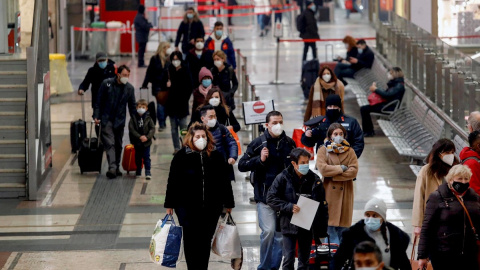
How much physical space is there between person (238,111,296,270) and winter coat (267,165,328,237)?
1.53 feet

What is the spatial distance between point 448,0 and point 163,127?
755cm

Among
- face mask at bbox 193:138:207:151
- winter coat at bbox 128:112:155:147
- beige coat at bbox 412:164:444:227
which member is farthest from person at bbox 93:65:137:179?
beige coat at bbox 412:164:444:227

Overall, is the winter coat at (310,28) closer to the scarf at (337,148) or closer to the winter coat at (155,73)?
the winter coat at (155,73)

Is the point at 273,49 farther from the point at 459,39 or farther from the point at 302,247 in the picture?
the point at 302,247

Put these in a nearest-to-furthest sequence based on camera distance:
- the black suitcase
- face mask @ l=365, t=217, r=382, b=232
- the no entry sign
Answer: face mask @ l=365, t=217, r=382, b=232 < the no entry sign < the black suitcase

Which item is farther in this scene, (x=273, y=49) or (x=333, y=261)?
(x=273, y=49)

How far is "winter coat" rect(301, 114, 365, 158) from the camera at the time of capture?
41.1ft

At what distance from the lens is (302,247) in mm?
10344

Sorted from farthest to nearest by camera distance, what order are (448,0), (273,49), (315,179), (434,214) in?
(273,49) < (448,0) < (315,179) < (434,214)

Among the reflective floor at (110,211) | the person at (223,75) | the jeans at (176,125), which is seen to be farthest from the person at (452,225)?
the person at (223,75)

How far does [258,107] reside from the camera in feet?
49.5

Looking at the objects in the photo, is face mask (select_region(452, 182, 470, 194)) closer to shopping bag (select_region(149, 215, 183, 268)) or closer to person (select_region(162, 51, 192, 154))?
shopping bag (select_region(149, 215, 183, 268))

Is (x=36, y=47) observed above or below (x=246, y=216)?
above

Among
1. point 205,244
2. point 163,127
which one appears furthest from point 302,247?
point 163,127
